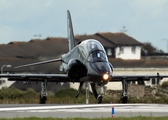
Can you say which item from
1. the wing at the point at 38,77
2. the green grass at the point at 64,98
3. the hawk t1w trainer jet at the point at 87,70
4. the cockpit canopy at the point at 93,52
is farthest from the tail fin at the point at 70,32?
the cockpit canopy at the point at 93,52

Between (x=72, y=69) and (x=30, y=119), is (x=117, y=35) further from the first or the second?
(x=30, y=119)

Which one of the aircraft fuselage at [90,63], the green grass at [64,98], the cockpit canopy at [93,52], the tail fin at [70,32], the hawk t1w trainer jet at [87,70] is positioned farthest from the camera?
the tail fin at [70,32]

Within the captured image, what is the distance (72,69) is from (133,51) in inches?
2633

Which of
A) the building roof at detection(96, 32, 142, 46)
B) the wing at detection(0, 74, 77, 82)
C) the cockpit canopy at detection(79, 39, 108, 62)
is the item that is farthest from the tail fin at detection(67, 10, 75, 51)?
the building roof at detection(96, 32, 142, 46)

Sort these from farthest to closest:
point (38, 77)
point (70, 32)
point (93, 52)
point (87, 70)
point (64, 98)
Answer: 1. point (70, 32)
2. point (64, 98)
3. point (38, 77)
4. point (87, 70)
5. point (93, 52)

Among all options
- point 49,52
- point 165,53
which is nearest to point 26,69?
point 49,52

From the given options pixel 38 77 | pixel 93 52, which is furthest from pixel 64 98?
pixel 93 52

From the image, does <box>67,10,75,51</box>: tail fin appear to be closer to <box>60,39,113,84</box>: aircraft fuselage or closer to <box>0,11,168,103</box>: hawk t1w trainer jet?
<box>0,11,168,103</box>: hawk t1w trainer jet

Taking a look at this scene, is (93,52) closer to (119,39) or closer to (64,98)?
(64,98)

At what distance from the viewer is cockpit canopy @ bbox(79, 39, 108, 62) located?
1612 inches

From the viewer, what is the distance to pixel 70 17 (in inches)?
2115

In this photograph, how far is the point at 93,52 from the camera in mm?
41250

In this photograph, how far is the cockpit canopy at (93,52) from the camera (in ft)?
134

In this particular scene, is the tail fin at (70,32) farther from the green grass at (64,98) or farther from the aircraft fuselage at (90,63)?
the aircraft fuselage at (90,63)
